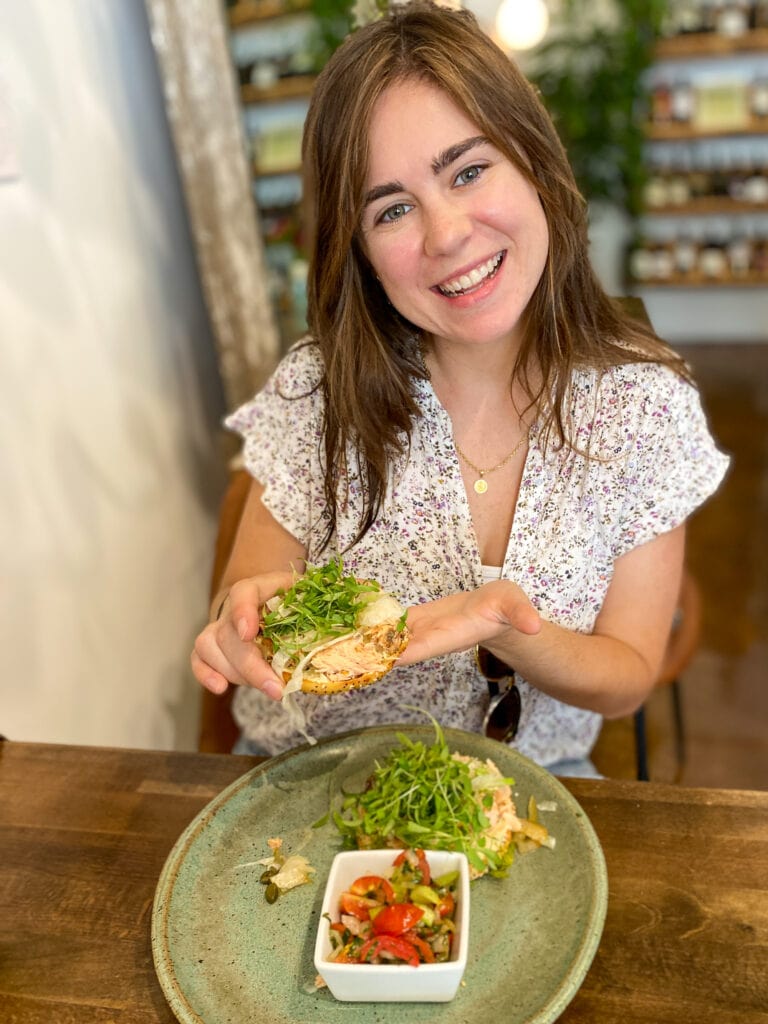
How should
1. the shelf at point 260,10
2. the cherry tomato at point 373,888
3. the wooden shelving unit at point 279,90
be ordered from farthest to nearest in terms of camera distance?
the wooden shelving unit at point 279,90 → the shelf at point 260,10 → the cherry tomato at point 373,888

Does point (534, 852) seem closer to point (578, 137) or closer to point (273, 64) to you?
point (273, 64)

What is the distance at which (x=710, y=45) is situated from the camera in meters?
4.59

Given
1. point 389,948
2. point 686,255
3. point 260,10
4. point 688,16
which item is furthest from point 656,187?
point 389,948

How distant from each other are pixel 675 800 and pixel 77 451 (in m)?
1.80

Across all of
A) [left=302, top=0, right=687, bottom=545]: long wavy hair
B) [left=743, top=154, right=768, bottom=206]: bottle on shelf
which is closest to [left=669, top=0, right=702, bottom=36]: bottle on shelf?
[left=743, top=154, right=768, bottom=206]: bottle on shelf

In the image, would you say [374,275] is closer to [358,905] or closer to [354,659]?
[354,659]

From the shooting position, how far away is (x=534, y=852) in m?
1.08

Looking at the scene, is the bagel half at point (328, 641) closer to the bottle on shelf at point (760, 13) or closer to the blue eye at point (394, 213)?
the blue eye at point (394, 213)

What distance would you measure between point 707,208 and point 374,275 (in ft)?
13.7

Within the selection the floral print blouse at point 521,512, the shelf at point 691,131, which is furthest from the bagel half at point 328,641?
the shelf at point 691,131

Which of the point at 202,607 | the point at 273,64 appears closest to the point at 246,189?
the point at 273,64

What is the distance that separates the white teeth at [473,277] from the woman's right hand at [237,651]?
0.52 metres

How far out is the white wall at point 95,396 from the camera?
2129 mm

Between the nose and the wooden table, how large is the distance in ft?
2.54
